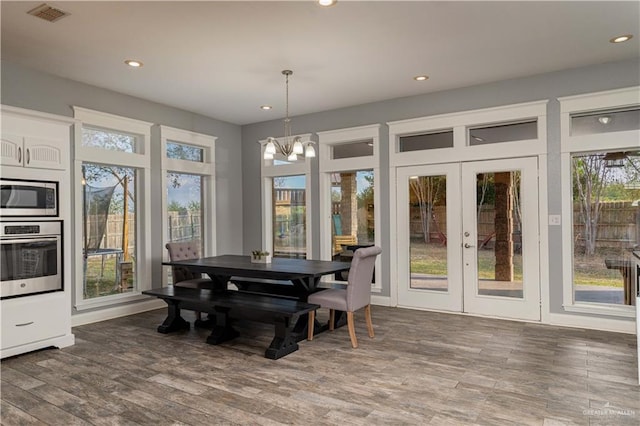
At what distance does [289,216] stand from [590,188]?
4.25 m

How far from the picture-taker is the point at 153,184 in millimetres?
5844

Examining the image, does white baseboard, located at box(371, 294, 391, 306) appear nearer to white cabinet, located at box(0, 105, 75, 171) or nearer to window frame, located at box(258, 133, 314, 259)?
window frame, located at box(258, 133, 314, 259)

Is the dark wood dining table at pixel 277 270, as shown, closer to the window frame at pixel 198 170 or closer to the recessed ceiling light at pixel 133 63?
the window frame at pixel 198 170

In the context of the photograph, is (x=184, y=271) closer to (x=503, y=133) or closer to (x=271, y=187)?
(x=271, y=187)

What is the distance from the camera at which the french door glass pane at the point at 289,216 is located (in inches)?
267

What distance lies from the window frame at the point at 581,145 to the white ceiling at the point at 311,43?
416mm

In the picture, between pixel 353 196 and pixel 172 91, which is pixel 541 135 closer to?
pixel 353 196

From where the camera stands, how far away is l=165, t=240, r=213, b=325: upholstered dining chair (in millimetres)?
5168

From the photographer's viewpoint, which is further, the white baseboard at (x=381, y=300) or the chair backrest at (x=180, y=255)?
the white baseboard at (x=381, y=300)

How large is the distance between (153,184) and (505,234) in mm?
4770

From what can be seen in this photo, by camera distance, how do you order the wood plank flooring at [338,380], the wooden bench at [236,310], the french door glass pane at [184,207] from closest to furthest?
the wood plank flooring at [338,380]
the wooden bench at [236,310]
the french door glass pane at [184,207]

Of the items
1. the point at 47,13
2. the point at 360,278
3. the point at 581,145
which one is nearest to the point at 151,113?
the point at 47,13

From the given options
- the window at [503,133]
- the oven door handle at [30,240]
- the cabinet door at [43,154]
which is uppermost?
the window at [503,133]

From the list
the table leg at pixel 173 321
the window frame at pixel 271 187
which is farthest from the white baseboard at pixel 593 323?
the table leg at pixel 173 321
